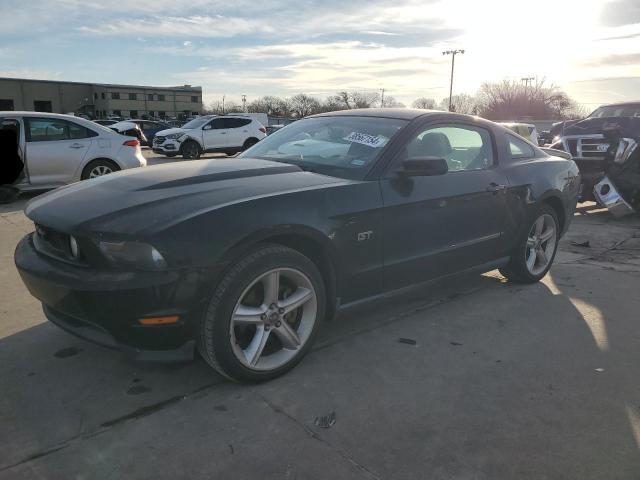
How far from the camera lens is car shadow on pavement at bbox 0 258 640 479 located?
2314 mm

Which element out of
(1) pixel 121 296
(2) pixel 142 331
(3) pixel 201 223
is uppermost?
(3) pixel 201 223

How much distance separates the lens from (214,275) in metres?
2.58

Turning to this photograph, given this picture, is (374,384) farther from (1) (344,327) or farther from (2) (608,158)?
(2) (608,158)

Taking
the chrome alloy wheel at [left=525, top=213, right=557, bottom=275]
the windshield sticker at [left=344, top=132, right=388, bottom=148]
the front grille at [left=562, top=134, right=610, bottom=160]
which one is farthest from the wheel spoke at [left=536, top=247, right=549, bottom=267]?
the front grille at [left=562, top=134, right=610, bottom=160]

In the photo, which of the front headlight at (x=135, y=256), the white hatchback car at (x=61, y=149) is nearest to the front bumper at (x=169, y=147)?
the white hatchback car at (x=61, y=149)

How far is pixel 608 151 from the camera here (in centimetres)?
855

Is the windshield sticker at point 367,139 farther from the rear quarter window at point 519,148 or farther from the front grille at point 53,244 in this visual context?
the front grille at point 53,244

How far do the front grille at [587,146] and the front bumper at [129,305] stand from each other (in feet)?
27.2

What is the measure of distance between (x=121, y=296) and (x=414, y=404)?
1.58 meters

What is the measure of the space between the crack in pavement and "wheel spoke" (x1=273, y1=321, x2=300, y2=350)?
1.12ft

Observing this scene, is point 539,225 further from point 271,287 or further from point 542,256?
point 271,287

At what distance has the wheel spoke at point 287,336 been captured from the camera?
9.72 feet

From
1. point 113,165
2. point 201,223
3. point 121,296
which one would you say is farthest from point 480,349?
point 113,165

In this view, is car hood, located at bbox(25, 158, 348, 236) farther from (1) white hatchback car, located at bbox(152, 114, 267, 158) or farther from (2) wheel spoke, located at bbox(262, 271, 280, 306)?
(1) white hatchback car, located at bbox(152, 114, 267, 158)
